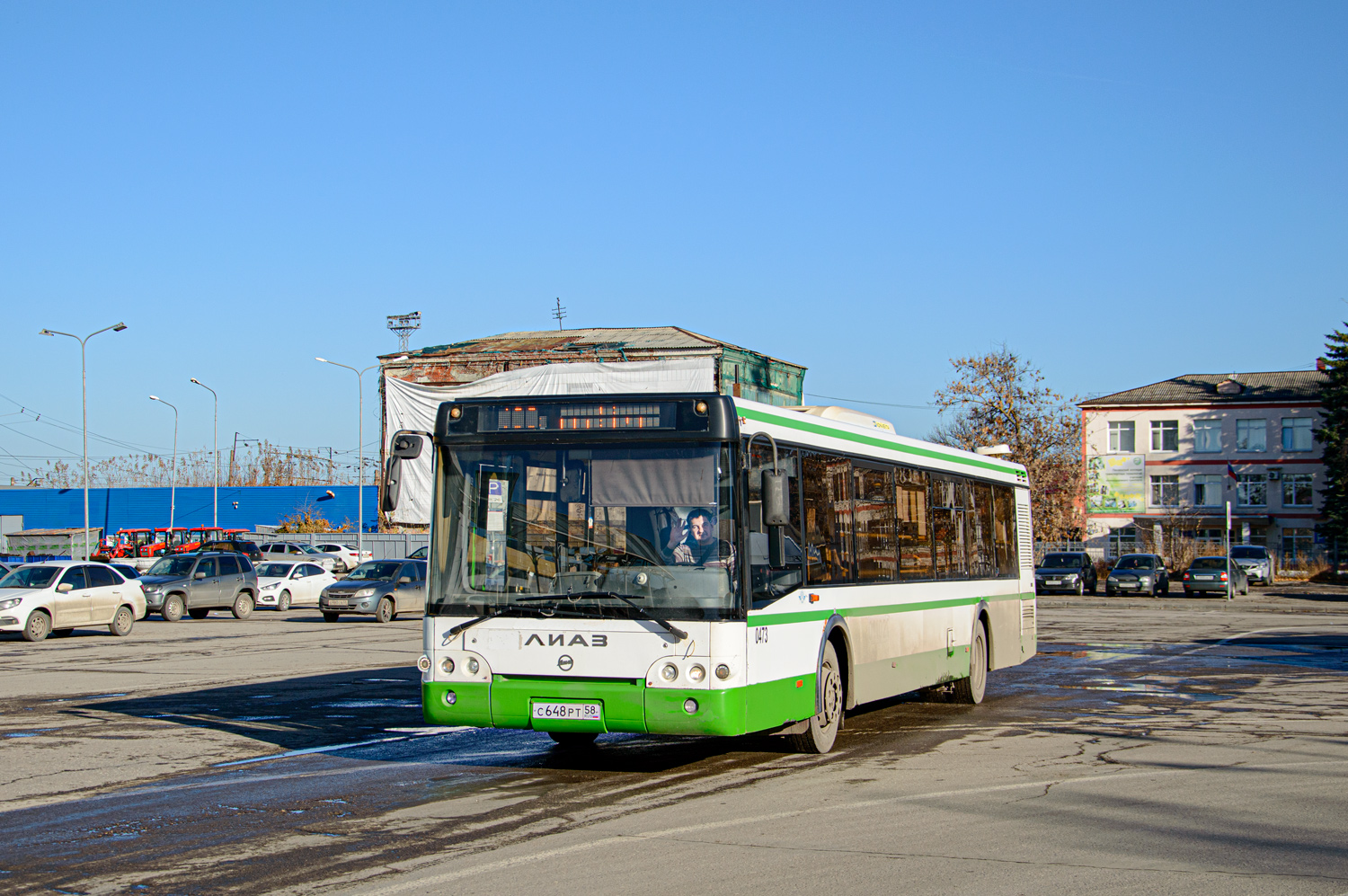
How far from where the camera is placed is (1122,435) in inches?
3167

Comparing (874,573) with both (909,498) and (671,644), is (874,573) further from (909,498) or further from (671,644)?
(671,644)

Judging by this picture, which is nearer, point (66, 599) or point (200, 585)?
point (66, 599)

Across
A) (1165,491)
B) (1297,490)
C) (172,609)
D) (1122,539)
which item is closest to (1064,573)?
(1122,539)

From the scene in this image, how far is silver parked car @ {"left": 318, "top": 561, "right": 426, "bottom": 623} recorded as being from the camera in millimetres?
33219

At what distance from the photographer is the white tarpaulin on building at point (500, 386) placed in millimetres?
53438

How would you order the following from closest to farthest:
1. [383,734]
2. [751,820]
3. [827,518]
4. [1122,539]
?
[751,820]
[827,518]
[383,734]
[1122,539]

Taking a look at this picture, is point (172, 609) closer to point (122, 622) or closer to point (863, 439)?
point (122, 622)

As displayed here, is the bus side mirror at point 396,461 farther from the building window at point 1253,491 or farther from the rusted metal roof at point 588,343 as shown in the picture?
the building window at point 1253,491

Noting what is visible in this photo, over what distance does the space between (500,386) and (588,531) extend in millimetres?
42401

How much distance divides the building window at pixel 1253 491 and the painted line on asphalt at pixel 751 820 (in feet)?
237

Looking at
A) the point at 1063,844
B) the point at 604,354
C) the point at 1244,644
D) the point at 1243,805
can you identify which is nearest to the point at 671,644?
the point at 1063,844

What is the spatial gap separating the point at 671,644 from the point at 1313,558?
68.8 m

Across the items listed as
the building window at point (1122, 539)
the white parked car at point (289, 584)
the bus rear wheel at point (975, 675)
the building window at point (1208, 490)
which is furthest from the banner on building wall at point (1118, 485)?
the bus rear wheel at point (975, 675)

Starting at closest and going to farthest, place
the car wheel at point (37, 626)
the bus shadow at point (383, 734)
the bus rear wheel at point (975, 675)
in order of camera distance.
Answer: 1. the bus shadow at point (383, 734)
2. the bus rear wheel at point (975, 675)
3. the car wheel at point (37, 626)
